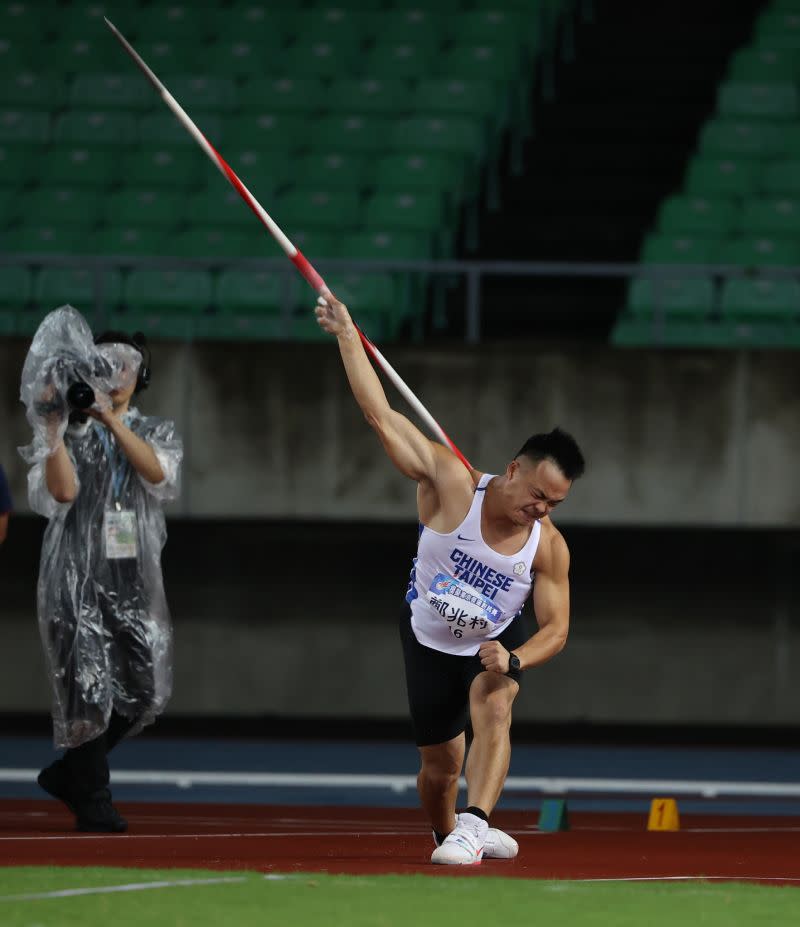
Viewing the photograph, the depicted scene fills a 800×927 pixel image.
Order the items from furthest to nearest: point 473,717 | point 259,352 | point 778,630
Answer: point 778,630 < point 259,352 < point 473,717

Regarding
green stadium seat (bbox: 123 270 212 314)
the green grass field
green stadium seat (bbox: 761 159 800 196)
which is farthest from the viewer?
green stadium seat (bbox: 761 159 800 196)

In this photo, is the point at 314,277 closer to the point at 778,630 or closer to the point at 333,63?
the point at 778,630

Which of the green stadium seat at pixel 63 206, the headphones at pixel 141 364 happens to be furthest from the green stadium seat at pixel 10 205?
the headphones at pixel 141 364

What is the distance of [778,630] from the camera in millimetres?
14453

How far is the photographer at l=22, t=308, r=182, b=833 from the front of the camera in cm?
765

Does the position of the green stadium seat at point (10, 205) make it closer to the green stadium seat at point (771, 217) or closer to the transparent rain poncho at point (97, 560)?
the green stadium seat at point (771, 217)

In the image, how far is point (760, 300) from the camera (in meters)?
12.9

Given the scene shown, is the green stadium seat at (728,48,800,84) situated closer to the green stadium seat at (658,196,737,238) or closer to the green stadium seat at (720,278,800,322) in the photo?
the green stadium seat at (658,196,737,238)

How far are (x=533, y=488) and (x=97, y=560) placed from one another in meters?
2.18

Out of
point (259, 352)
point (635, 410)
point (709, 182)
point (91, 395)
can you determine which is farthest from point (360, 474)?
point (91, 395)

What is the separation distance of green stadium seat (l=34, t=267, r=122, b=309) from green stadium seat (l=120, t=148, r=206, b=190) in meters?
2.89

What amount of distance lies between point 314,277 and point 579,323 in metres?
7.55

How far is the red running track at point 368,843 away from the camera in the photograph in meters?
6.42

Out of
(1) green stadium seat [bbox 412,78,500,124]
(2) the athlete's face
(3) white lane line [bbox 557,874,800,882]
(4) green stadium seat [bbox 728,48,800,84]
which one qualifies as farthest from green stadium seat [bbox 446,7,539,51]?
(3) white lane line [bbox 557,874,800,882]
